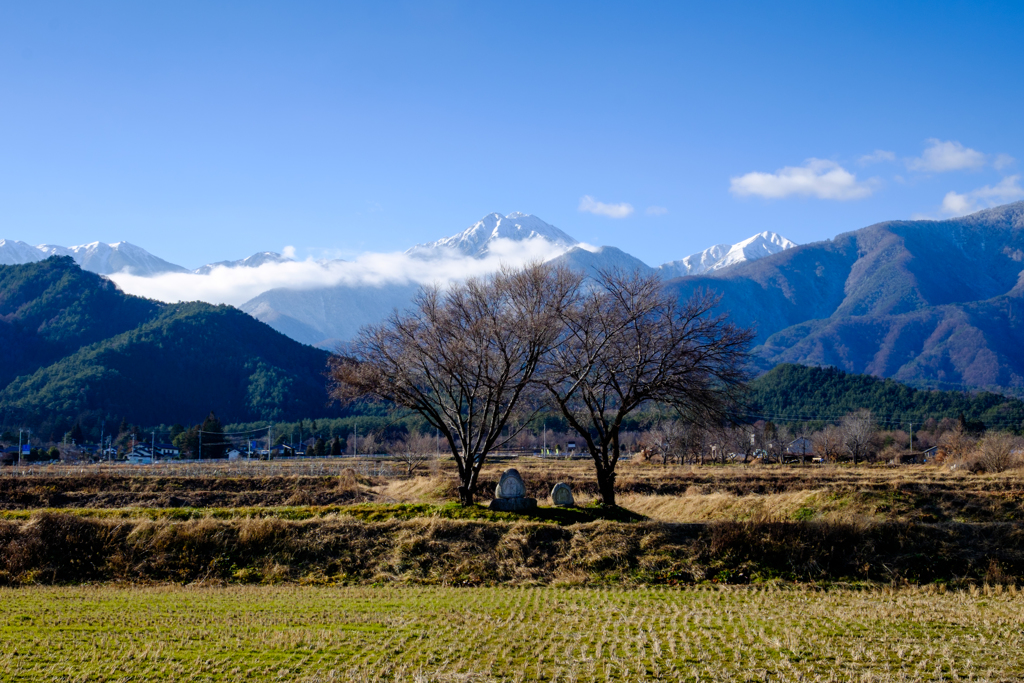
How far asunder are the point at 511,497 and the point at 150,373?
160713 millimetres

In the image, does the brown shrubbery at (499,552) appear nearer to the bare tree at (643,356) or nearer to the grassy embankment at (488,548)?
the grassy embankment at (488,548)

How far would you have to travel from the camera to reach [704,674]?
36.6 feet

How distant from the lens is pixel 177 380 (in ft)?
553

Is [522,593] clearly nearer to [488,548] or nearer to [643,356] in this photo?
[488,548]

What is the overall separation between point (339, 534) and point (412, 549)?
2.58 meters

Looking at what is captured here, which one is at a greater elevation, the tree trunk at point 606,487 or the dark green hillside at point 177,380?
the dark green hillside at point 177,380

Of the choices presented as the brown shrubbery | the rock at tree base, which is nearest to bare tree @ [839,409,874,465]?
the rock at tree base

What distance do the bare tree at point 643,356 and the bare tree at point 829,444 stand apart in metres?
74.6

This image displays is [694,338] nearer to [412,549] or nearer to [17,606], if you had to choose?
[412,549]

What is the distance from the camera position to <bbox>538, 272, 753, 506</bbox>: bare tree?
2800 cm

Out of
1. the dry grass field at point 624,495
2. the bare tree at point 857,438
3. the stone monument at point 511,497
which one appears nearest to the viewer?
the stone monument at point 511,497

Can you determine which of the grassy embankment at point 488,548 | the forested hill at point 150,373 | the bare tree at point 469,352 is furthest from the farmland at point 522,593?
the forested hill at point 150,373

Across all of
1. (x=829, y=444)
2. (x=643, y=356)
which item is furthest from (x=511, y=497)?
(x=829, y=444)

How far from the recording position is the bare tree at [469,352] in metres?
28.4
